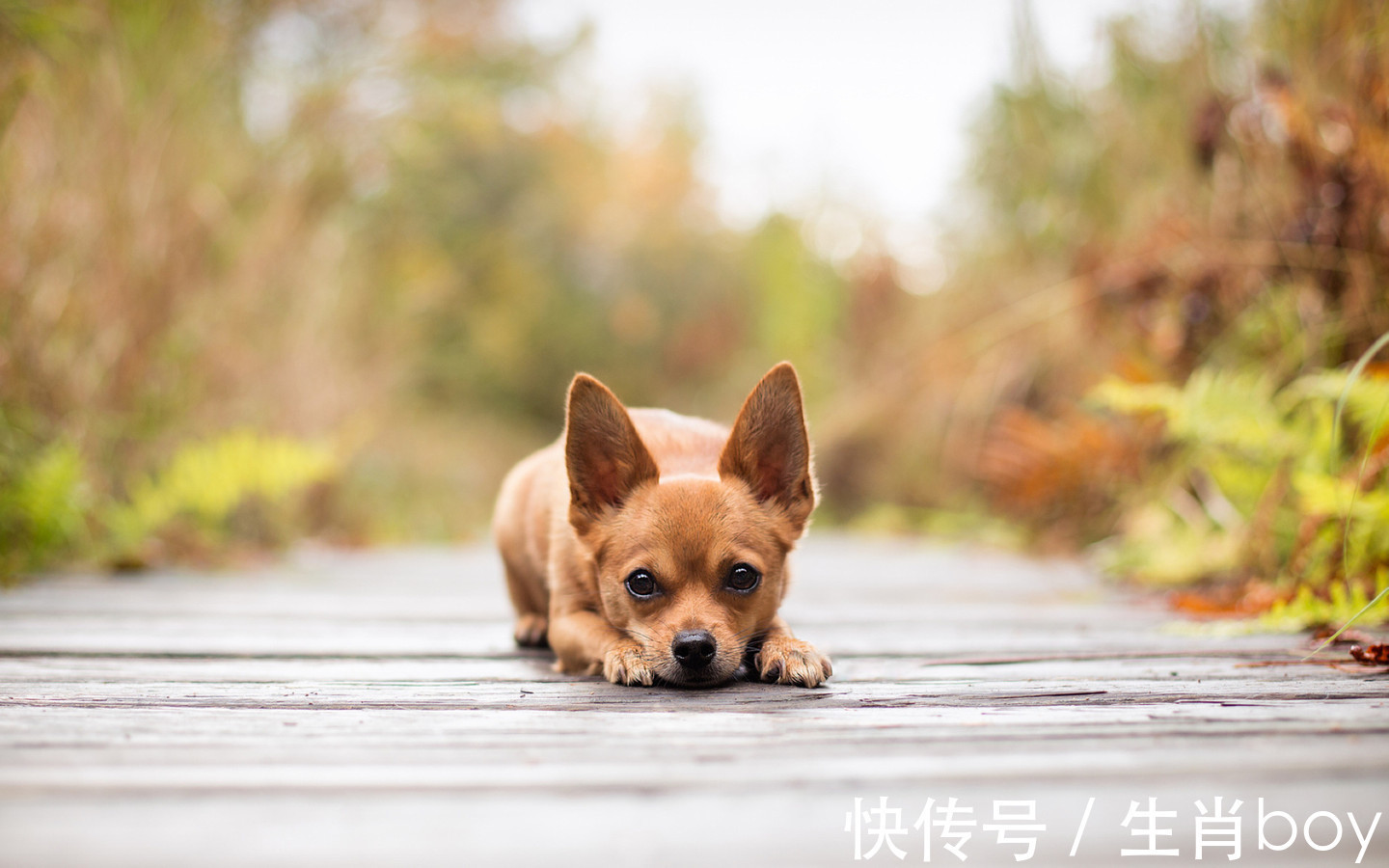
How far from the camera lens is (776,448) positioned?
101 inches

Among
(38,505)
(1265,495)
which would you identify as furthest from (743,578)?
(38,505)

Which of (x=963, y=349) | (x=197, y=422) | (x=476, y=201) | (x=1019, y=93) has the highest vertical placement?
(x=476, y=201)

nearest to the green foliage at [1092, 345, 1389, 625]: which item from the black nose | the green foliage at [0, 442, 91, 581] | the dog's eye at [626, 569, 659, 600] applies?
the black nose

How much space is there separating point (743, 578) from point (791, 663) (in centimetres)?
27

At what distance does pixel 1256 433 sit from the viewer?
3693 millimetres

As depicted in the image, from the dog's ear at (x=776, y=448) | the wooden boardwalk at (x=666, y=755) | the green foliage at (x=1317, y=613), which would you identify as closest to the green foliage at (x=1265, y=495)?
the green foliage at (x=1317, y=613)

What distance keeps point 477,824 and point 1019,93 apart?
21.7 ft

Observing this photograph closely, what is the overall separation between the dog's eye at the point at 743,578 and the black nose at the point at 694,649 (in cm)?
25

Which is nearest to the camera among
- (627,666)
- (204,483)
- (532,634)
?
(627,666)

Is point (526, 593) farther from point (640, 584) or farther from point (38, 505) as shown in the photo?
point (38, 505)

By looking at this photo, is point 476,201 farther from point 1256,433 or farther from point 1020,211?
point 1256,433

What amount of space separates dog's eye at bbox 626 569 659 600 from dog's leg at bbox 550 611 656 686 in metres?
0.13

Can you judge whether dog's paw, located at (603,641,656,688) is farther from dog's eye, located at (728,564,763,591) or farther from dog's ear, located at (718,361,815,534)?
dog's ear, located at (718,361,815,534)

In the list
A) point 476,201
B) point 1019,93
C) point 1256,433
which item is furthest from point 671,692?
point 476,201
